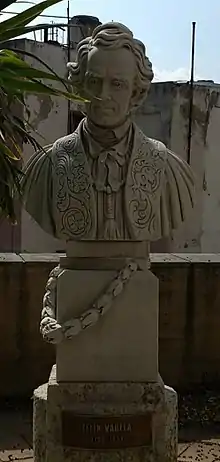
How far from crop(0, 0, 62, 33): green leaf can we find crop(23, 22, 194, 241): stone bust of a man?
1.03 feet

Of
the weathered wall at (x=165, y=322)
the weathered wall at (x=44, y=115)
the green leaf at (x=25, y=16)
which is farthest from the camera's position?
the weathered wall at (x=44, y=115)

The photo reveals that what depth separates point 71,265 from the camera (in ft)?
8.21

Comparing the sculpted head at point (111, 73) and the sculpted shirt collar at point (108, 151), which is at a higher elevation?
the sculpted head at point (111, 73)

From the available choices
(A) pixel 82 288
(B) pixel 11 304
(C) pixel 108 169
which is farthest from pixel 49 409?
(B) pixel 11 304

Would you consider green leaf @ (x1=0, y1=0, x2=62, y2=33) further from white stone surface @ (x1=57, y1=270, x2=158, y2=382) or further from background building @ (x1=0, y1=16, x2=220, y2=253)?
background building @ (x1=0, y1=16, x2=220, y2=253)

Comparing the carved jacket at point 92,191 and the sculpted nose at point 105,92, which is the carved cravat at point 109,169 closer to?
the carved jacket at point 92,191

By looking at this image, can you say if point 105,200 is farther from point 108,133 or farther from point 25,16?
point 25,16

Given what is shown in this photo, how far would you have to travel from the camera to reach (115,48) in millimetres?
2363

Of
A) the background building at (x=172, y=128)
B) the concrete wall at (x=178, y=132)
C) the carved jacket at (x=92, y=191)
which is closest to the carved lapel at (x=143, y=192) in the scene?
the carved jacket at (x=92, y=191)

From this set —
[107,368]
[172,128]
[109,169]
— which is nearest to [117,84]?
[109,169]

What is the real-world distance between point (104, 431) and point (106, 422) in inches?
1.4

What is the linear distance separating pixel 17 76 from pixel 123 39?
1.42ft

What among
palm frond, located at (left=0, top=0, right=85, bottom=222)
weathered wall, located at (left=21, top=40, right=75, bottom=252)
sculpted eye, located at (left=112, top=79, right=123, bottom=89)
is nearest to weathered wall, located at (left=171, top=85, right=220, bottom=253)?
weathered wall, located at (left=21, top=40, right=75, bottom=252)

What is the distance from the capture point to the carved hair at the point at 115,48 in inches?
93.4
